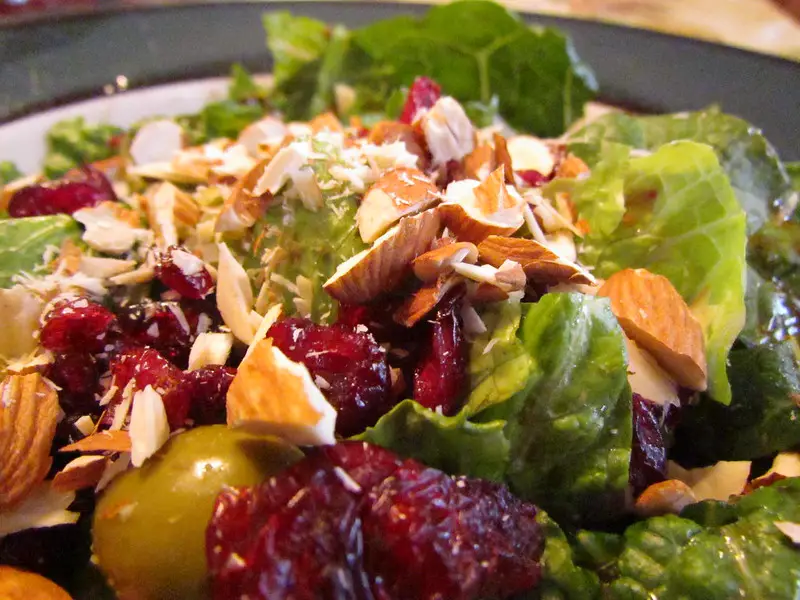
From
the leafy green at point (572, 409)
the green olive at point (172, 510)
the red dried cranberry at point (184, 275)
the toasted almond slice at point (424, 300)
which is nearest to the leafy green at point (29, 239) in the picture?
the red dried cranberry at point (184, 275)

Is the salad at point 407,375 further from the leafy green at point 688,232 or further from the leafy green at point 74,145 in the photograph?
the leafy green at point 74,145

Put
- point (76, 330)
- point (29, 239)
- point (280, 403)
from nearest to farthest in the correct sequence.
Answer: point (280, 403) < point (76, 330) < point (29, 239)

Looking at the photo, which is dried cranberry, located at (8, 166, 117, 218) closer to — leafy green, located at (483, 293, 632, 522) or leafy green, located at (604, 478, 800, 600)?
leafy green, located at (483, 293, 632, 522)

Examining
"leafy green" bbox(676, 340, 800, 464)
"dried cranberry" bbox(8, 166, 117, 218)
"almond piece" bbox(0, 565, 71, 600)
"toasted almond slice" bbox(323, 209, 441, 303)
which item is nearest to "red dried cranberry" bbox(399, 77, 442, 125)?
"toasted almond slice" bbox(323, 209, 441, 303)

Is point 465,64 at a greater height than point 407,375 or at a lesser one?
greater

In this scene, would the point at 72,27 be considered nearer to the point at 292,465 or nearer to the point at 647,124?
the point at 647,124

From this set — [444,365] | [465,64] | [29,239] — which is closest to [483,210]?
[444,365]

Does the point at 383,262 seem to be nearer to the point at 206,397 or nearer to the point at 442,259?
the point at 442,259
